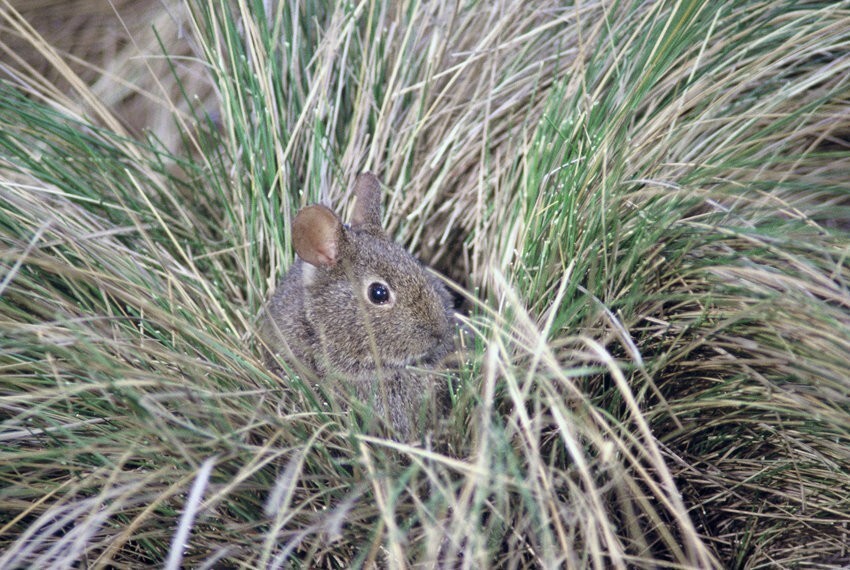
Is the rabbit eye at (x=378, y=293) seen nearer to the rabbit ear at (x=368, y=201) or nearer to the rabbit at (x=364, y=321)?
the rabbit at (x=364, y=321)

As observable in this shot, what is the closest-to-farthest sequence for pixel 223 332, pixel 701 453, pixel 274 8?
1. pixel 701 453
2. pixel 223 332
3. pixel 274 8

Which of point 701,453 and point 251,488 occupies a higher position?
point 251,488

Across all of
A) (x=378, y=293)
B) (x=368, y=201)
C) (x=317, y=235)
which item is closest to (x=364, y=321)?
(x=378, y=293)

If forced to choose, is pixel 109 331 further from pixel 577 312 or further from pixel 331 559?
pixel 577 312

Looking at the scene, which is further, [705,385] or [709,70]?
[709,70]

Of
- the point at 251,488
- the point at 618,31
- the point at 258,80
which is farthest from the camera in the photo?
the point at 258,80

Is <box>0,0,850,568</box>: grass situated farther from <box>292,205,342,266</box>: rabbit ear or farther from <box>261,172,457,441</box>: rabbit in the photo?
<box>292,205,342,266</box>: rabbit ear

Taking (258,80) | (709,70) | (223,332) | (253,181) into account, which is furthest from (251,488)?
(709,70)
